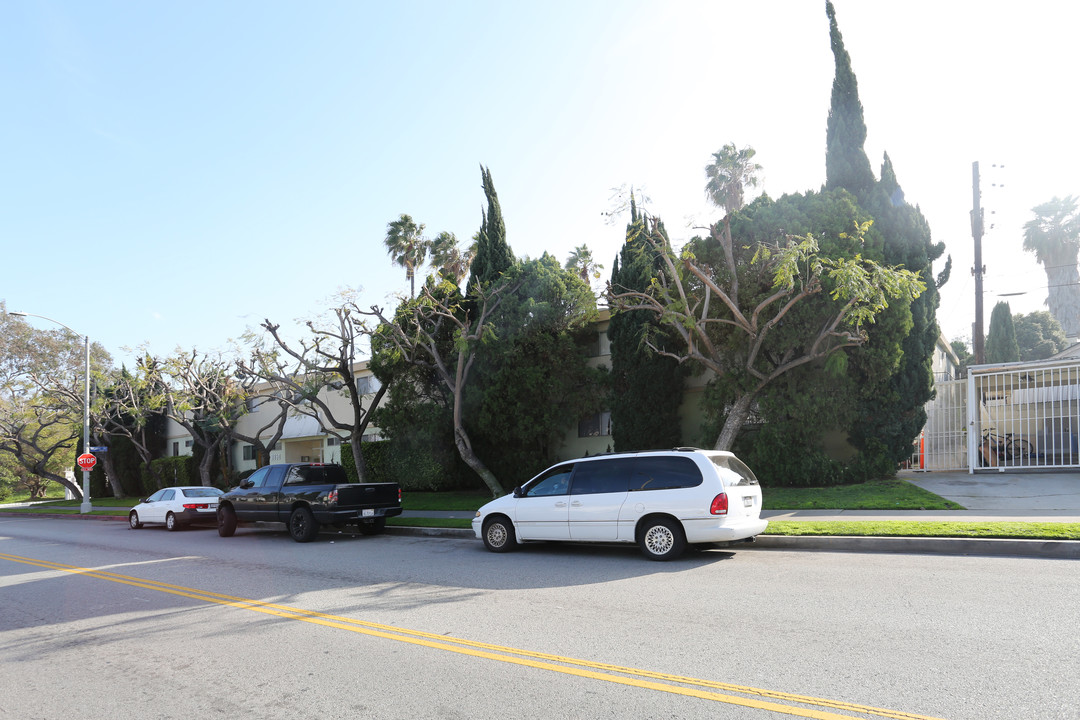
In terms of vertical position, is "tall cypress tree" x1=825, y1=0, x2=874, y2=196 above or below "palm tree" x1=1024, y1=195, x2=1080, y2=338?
below

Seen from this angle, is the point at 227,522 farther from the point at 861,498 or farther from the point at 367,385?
the point at 367,385

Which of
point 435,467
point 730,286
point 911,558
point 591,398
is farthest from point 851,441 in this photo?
point 435,467

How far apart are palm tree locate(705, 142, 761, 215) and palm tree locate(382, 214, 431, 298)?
1466 cm

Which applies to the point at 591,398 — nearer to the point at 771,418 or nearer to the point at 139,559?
the point at 771,418

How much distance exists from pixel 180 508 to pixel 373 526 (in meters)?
7.71

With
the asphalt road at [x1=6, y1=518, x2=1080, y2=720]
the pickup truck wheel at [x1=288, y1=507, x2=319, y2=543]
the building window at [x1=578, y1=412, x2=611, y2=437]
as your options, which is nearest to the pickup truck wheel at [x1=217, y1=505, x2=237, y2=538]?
the pickup truck wheel at [x1=288, y1=507, x2=319, y2=543]

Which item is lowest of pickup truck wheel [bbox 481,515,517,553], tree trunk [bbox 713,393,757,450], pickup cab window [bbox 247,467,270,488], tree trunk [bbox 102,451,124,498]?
tree trunk [bbox 102,451,124,498]

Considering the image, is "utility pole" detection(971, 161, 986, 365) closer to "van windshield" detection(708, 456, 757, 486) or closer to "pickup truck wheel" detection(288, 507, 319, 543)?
"van windshield" detection(708, 456, 757, 486)

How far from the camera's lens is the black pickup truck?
15.1 m

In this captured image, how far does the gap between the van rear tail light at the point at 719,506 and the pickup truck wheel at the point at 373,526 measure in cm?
867

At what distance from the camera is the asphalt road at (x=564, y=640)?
15.1 feet

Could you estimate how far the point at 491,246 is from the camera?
79.5 feet

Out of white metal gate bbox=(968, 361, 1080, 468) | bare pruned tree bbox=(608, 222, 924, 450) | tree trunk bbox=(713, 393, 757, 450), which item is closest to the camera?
bare pruned tree bbox=(608, 222, 924, 450)

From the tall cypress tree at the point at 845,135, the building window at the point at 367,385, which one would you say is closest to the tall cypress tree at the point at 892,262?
the tall cypress tree at the point at 845,135
